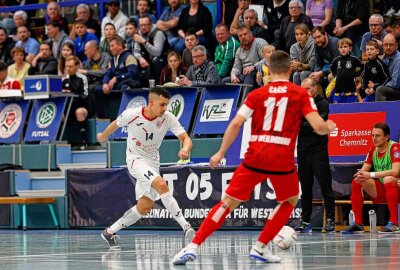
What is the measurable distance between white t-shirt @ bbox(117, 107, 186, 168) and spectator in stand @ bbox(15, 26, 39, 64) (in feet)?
38.1

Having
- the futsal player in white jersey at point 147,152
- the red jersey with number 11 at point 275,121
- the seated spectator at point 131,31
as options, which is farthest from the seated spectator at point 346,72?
the red jersey with number 11 at point 275,121

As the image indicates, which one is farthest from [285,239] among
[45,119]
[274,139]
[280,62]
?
[45,119]

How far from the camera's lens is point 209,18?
73.8 ft

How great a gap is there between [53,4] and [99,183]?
7395 millimetres

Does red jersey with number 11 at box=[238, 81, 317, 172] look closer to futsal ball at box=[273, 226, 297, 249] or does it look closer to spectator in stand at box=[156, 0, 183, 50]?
futsal ball at box=[273, 226, 297, 249]

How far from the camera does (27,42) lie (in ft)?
85.7

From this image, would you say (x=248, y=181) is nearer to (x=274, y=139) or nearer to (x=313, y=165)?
(x=274, y=139)

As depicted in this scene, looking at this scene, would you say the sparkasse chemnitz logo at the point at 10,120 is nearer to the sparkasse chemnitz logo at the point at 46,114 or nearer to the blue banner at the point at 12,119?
the blue banner at the point at 12,119

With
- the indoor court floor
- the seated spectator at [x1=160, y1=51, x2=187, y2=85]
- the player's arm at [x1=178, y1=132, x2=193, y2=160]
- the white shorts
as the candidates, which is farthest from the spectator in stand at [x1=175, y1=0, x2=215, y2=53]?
the player's arm at [x1=178, y1=132, x2=193, y2=160]

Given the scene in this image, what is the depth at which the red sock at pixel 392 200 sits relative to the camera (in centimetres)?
1596

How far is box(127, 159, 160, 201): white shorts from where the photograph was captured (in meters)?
14.4

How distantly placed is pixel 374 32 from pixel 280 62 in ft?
29.6

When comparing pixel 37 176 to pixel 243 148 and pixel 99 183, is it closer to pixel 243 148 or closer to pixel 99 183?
pixel 99 183

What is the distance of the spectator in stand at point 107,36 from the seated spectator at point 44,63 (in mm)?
1260
